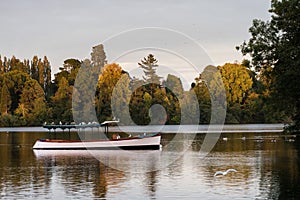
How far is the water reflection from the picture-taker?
29600mm

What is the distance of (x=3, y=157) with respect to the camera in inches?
2106

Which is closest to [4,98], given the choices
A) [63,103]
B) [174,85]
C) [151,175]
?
[63,103]

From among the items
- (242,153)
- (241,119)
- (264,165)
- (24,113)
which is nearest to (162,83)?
(241,119)

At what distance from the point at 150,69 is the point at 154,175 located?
64.6 metres

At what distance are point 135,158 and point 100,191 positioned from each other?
20604 millimetres

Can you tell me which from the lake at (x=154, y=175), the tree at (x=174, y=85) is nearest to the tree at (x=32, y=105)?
the tree at (x=174, y=85)

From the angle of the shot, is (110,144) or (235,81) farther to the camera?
(235,81)

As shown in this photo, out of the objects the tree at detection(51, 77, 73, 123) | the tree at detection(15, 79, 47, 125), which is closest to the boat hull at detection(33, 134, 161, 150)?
the tree at detection(51, 77, 73, 123)

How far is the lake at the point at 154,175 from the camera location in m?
29.6

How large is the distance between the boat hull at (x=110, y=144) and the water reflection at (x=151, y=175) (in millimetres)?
3704

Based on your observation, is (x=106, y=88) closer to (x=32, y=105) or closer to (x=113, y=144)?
(x=32, y=105)

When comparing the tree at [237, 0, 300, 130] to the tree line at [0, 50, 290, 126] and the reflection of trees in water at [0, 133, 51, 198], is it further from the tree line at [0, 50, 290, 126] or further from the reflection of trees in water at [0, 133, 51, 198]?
the tree line at [0, 50, 290, 126]

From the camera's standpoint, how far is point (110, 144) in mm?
61688

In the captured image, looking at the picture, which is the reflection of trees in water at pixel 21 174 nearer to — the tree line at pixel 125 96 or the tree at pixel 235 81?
the tree line at pixel 125 96
